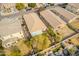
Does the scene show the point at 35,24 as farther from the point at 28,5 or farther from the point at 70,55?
the point at 70,55

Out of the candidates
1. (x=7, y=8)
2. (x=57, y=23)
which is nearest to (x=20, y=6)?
(x=7, y=8)

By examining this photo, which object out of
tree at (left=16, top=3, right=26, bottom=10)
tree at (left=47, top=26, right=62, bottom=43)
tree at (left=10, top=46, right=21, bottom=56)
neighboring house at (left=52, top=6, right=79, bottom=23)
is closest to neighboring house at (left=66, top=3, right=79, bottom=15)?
neighboring house at (left=52, top=6, right=79, bottom=23)

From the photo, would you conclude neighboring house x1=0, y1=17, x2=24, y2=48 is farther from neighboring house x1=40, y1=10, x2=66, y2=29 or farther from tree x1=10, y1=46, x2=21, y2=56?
neighboring house x1=40, y1=10, x2=66, y2=29

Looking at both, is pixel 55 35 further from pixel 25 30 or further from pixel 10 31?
pixel 10 31

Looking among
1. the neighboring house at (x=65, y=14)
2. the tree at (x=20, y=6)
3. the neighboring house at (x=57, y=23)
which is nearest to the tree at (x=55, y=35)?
the neighboring house at (x=57, y=23)

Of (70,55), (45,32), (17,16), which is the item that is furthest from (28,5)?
(70,55)

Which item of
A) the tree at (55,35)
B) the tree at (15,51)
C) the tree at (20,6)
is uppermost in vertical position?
the tree at (20,6)

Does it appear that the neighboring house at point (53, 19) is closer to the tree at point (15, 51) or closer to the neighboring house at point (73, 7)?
the neighboring house at point (73, 7)
